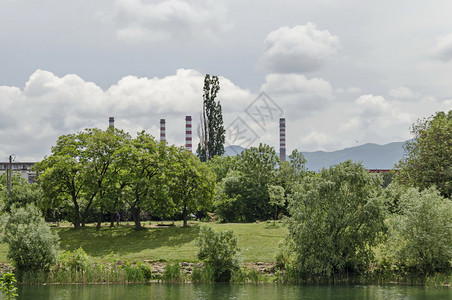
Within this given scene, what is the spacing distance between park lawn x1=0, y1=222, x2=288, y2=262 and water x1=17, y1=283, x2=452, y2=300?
220 inches

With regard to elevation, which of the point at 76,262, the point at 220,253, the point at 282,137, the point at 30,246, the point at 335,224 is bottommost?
the point at 76,262

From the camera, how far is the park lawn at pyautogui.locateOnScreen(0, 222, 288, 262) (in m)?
50.4

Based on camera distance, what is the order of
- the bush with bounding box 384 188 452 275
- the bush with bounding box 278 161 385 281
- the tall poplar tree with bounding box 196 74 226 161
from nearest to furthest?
the bush with bounding box 384 188 452 275 → the bush with bounding box 278 161 385 281 → the tall poplar tree with bounding box 196 74 226 161

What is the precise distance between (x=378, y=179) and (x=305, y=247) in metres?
9.13

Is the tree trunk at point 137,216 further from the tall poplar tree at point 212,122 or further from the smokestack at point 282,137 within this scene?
the smokestack at point 282,137

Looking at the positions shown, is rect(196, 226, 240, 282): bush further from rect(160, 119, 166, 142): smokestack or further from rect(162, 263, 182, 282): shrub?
rect(160, 119, 166, 142): smokestack

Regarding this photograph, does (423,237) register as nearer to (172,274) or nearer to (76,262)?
(172,274)

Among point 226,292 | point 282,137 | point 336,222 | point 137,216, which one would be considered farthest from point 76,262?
point 282,137

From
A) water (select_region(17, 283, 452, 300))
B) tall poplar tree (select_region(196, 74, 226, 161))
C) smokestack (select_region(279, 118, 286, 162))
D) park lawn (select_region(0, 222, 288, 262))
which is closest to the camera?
water (select_region(17, 283, 452, 300))

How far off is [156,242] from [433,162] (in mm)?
35792

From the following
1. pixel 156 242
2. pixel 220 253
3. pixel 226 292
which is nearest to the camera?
pixel 226 292

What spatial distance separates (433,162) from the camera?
64312 millimetres

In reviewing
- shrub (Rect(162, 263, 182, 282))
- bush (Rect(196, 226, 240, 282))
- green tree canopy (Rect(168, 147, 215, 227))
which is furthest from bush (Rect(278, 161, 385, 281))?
green tree canopy (Rect(168, 147, 215, 227))

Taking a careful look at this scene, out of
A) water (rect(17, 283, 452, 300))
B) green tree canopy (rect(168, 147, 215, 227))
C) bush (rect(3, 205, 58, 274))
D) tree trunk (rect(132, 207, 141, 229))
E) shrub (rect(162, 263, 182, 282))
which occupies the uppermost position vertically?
green tree canopy (rect(168, 147, 215, 227))
